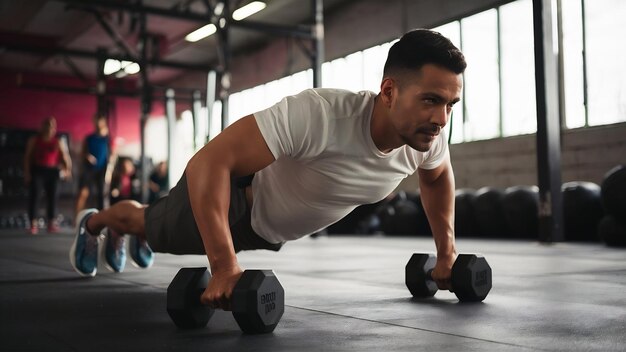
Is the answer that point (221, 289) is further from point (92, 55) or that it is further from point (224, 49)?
point (92, 55)

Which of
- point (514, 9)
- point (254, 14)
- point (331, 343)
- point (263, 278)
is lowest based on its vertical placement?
point (331, 343)

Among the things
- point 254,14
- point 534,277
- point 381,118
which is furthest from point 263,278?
point 254,14

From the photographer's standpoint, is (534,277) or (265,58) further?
(265,58)

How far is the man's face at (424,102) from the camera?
138cm

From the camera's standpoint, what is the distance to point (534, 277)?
2424 mm

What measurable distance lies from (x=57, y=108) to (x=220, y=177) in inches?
525

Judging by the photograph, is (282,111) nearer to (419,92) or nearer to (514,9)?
(419,92)

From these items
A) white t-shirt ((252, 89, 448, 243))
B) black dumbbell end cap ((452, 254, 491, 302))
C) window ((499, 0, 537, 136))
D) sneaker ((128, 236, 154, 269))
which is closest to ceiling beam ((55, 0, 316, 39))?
window ((499, 0, 537, 136))

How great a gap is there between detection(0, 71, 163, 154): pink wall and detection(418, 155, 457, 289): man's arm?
11627 millimetres

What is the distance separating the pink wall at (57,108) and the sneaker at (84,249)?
10.7 metres

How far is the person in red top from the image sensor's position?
21.3ft

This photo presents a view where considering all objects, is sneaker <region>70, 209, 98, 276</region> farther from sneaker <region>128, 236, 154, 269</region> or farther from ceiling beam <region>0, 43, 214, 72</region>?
ceiling beam <region>0, 43, 214, 72</region>

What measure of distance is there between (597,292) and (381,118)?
946 mm

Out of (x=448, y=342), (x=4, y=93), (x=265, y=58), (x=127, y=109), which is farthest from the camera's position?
(x=127, y=109)
